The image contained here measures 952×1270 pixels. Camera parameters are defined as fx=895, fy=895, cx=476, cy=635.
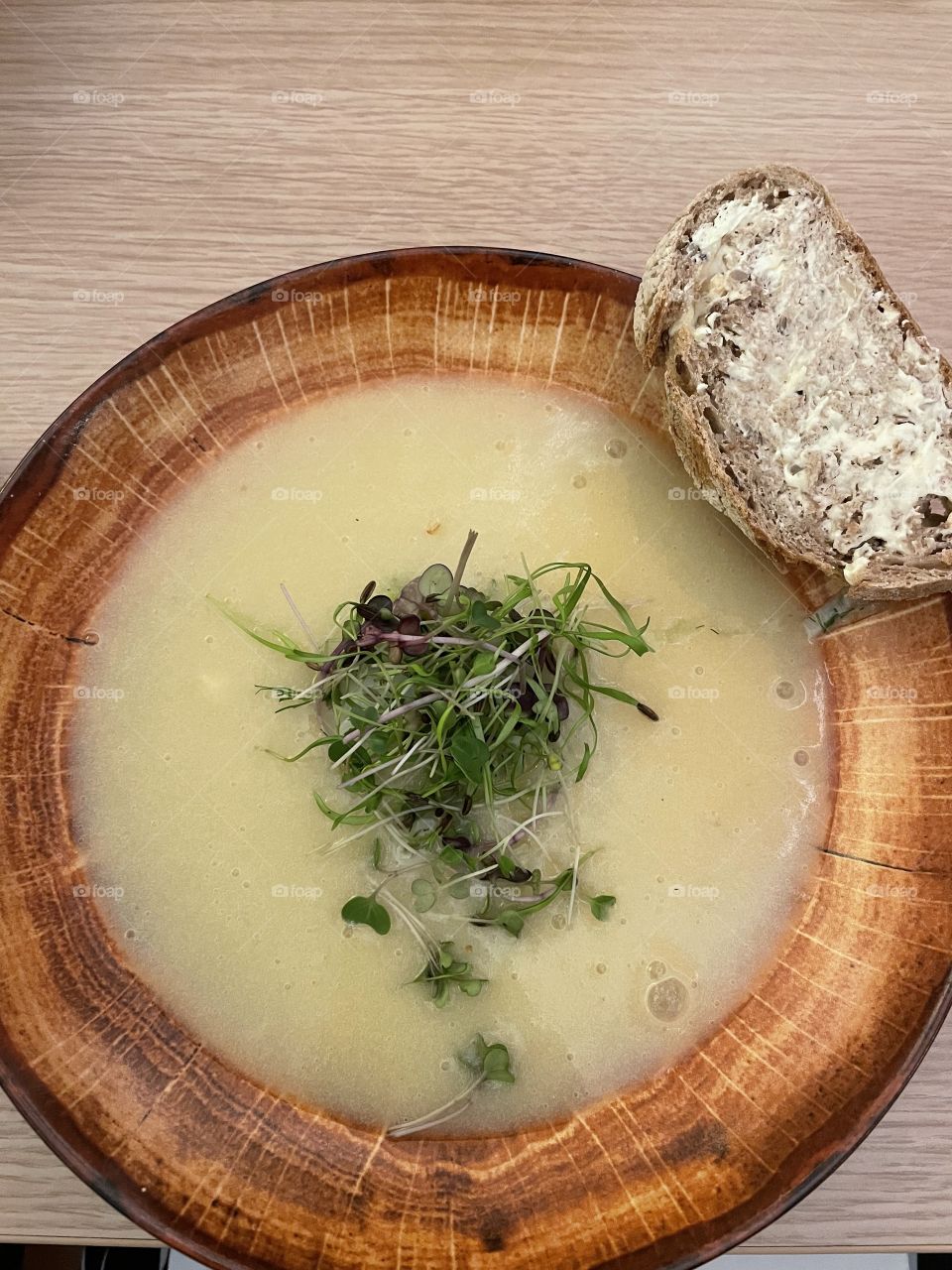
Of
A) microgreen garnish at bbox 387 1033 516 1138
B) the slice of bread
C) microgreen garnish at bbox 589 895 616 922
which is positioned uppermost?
the slice of bread

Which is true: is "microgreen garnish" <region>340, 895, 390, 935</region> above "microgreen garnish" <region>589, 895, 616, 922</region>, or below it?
above

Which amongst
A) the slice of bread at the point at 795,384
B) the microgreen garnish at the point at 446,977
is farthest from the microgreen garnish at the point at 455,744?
the slice of bread at the point at 795,384

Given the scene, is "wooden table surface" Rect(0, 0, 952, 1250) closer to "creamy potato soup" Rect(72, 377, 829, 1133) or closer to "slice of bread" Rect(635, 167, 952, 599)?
"slice of bread" Rect(635, 167, 952, 599)

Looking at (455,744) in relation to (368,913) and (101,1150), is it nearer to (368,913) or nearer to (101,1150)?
(368,913)

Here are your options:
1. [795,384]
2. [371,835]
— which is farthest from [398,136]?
[371,835]

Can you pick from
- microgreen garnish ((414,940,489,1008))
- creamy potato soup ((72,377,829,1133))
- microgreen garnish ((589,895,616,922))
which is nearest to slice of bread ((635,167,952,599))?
creamy potato soup ((72,377,829,1133))
